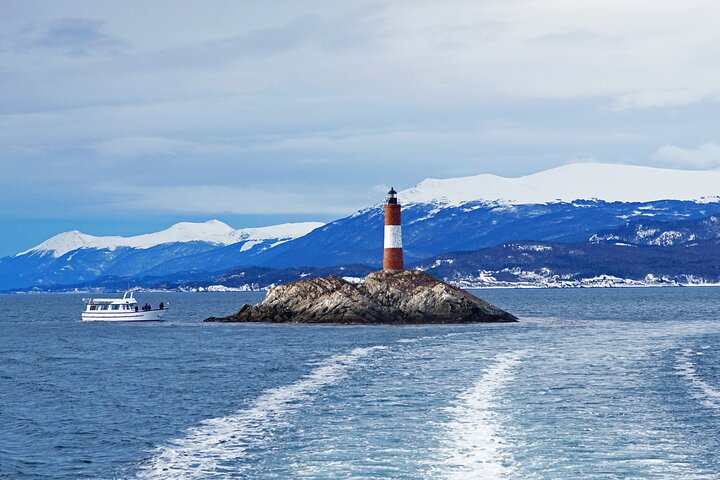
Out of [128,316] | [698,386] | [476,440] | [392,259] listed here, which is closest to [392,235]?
[392,259]

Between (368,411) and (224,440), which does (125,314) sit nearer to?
(368,411)

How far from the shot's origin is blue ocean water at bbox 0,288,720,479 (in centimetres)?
3356

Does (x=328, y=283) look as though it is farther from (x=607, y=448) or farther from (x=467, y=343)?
(x=607, y=448)

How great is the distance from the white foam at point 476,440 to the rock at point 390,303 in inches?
2654

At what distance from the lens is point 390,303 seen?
122875 millimetres

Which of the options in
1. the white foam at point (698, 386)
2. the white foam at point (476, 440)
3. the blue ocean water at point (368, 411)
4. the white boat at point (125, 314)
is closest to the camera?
the white foam at point (476, 440)

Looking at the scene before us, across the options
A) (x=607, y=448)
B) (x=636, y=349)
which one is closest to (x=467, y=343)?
(x=636, y=349)

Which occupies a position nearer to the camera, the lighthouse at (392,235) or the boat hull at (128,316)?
the lighthouse at (392,235)

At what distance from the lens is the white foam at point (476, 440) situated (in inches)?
1261

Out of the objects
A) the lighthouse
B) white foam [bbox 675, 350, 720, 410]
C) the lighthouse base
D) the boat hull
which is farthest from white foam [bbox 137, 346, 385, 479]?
the boat hull

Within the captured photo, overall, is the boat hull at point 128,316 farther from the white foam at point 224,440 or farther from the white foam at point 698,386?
the white foam at point 224,440

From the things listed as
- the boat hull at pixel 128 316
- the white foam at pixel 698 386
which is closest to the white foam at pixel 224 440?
the white foam at pixel 698 386

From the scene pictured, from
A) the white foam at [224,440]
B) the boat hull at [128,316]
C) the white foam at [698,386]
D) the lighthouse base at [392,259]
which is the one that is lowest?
the white foam at [224,440]

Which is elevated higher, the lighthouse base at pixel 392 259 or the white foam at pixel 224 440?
the lighthouse base at pixel 392 259
